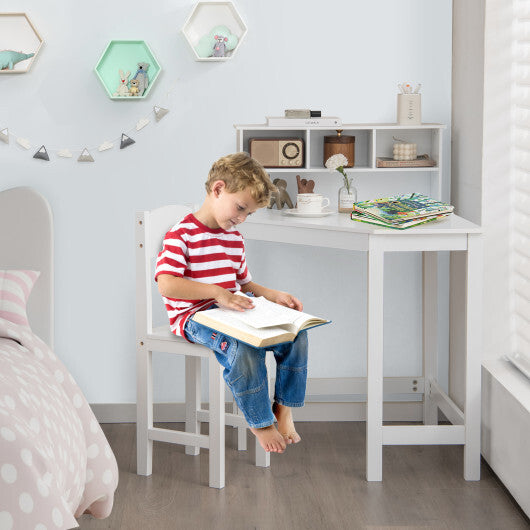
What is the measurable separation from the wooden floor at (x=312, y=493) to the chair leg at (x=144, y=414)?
0.05m

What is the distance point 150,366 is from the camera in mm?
2873

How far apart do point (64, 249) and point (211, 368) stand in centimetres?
95

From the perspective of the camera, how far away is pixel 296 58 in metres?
3.27

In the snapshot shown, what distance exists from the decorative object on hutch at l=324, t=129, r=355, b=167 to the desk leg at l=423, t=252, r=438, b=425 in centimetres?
50

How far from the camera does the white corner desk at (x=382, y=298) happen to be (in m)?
2.73

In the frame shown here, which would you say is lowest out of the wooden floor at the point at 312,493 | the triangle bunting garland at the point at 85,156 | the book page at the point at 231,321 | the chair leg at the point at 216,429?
the wooden floor at the point at 312,493

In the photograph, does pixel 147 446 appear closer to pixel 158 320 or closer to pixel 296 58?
pixel 158 320

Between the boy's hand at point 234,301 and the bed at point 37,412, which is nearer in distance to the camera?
the bed at point 37,412

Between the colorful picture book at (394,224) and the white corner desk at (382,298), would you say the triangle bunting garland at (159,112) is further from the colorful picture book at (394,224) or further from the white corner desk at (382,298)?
the colorful picture book at (394,224)

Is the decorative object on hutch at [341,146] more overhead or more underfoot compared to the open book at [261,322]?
more overhead

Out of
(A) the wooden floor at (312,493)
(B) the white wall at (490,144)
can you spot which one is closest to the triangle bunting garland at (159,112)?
(B) the white wall at (490,144)

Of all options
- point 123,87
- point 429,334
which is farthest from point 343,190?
point 123,87

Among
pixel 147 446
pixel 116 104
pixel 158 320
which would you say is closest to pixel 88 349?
pixel 158 320

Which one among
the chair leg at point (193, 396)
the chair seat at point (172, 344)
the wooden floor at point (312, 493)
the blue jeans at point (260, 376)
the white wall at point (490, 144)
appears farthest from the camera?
the chair leg at point (193, 396)
